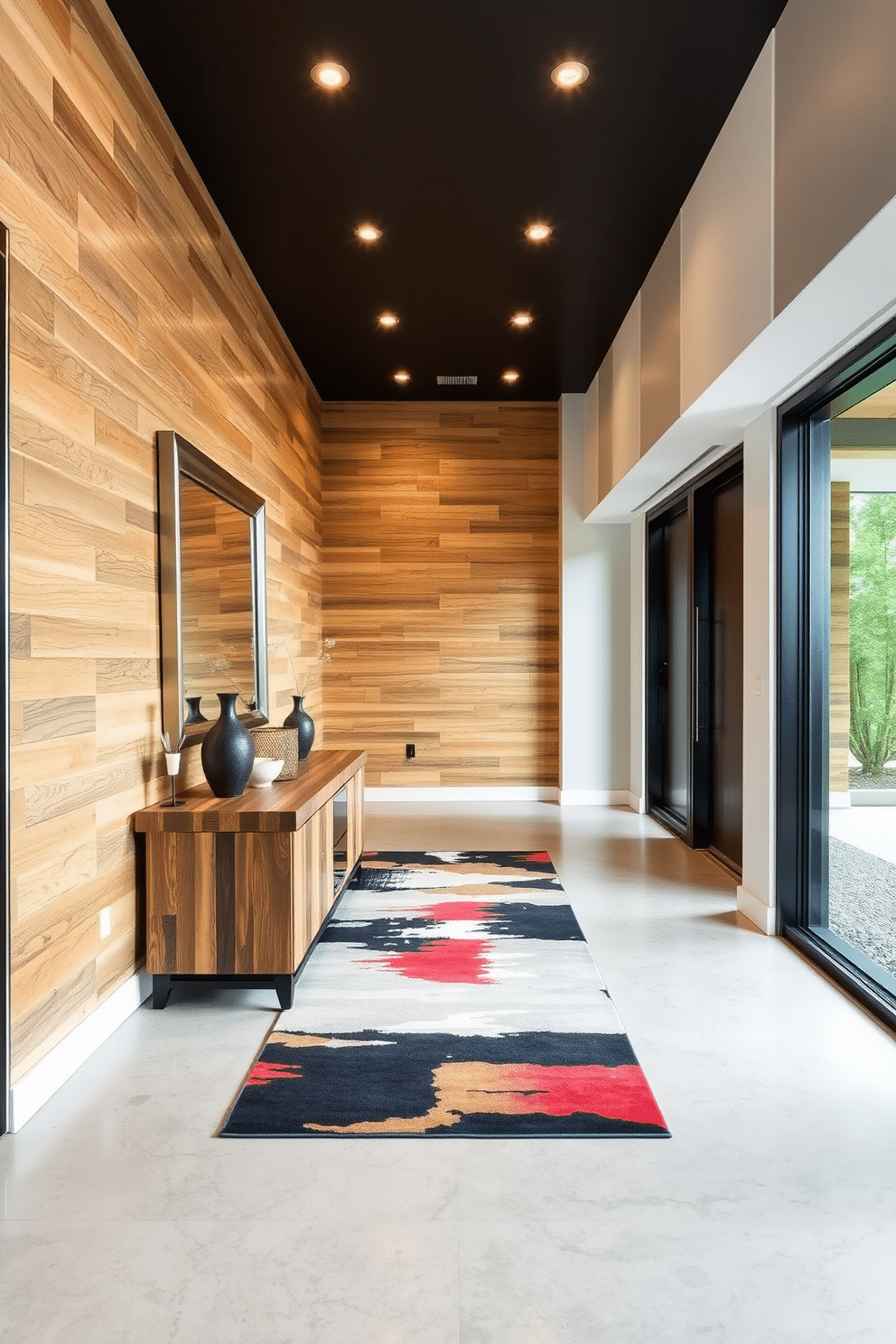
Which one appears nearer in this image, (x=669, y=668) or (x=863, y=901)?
(x=863, y=901)

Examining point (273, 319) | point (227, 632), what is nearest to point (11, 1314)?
point (227, 632)

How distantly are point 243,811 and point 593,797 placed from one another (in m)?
4.60

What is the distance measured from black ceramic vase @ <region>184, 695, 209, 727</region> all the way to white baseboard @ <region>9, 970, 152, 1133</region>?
2.87 ft

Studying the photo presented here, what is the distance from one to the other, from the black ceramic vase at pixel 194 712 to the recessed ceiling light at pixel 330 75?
214 centimetres

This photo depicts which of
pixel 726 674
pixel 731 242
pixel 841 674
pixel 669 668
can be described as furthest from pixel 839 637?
pixel 669 668

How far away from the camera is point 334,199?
13.1ft

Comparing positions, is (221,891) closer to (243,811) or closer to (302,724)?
(243,811)

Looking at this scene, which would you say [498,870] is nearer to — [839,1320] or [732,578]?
[732,578]

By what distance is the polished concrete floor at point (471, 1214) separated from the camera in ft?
5.27

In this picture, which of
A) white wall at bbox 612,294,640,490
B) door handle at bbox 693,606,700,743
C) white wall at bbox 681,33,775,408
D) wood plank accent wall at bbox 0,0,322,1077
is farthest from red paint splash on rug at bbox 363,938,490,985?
white wall at bbox 612,294,640,490

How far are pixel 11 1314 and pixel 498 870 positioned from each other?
3.48 metres

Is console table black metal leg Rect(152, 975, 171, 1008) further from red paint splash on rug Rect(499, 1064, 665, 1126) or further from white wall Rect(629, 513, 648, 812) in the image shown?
white wall Rect(629, 513, 648, 812)

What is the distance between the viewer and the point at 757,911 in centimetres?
401


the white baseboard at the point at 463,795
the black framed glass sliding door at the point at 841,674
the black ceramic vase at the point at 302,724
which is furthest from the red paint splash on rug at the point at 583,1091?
the white baseboard at the point at 463,795
